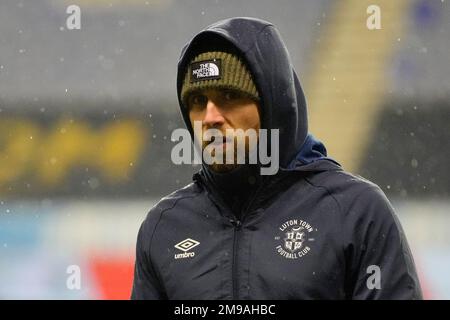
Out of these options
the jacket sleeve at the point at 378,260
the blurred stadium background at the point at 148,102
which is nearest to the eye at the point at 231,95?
the jacket sleeve at the point at 378,260

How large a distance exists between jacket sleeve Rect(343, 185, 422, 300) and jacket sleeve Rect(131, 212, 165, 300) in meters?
0.43

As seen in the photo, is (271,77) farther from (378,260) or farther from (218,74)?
(378,260)

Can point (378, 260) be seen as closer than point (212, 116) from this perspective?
Yes

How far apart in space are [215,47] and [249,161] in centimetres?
27

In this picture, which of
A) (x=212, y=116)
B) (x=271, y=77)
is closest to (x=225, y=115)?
(x=212, y=116)

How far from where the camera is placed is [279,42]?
2154 millimetres

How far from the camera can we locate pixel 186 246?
2.03 meters

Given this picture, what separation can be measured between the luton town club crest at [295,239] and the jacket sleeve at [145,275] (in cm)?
29

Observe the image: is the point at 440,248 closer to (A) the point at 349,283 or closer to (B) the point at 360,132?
(B) the point at 360,132

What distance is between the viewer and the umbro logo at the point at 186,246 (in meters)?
2.01

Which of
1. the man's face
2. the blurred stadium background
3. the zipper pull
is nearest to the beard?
the man's face

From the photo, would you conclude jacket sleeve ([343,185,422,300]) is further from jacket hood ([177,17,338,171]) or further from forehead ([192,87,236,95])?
forehead ([192,87,236,95])

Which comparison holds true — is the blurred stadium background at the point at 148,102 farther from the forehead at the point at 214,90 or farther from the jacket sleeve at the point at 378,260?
the jacket sleeve at the point at 378,260

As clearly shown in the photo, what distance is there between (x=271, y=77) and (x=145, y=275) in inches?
19.7
